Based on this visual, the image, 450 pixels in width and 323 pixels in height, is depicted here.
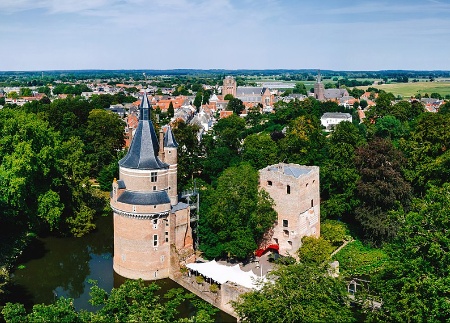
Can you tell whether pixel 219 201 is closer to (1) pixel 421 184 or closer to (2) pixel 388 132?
(1) pixel 421 184

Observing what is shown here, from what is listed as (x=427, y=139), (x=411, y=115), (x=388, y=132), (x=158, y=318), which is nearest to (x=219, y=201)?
(x=158, y=318)

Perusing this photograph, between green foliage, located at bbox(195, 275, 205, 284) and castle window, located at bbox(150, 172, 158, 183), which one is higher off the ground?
castle window, located at bbox(150, 172, 158, 183)

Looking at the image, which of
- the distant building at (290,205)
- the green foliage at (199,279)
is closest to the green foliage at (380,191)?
the distant building at (290,205)

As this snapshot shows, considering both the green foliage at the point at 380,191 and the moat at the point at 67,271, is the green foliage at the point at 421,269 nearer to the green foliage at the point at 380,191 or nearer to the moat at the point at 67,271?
the moat at the point at 67,271

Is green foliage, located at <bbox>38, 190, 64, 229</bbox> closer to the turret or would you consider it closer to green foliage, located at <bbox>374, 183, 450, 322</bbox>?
the turret

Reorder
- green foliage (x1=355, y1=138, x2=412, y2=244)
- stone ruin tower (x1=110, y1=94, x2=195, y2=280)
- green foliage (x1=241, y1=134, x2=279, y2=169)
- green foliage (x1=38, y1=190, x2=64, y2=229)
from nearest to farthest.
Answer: stone ruin tower (x1=110, y1=94, x2=195, y2=280) → green foliage (x1=38, y1=190, x2=64, y2=229) → green foliage (x1=355, y1=138, x2=412, y2=244) → green foliage (x1=241, y1=134, x2=279, y2=169)

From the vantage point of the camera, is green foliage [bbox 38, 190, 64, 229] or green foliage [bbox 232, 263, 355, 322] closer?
green foliage [bbox 232, 263, 355, 322]

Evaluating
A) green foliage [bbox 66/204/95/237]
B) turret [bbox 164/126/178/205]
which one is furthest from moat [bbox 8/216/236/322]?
turret [bbox 164/126/178/205]

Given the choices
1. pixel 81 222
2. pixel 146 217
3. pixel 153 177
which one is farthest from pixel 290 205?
pixel 81 222
